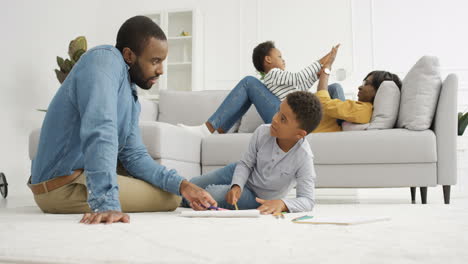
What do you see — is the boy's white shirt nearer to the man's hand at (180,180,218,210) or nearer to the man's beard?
the man's hand at (180,180,218,210)

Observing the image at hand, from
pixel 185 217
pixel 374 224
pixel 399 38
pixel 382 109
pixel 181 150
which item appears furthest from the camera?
pixel 399 38

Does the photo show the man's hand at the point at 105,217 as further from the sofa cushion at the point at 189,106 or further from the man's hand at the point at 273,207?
the sofa cushion at the point at 189,106

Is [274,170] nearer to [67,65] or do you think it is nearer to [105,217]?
[105,217]

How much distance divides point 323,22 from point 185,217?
13.2 ft

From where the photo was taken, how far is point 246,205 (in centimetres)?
160

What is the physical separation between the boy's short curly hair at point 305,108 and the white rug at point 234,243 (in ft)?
1.66

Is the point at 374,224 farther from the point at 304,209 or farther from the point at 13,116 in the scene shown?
the point at 13,116

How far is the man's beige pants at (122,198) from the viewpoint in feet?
4.48

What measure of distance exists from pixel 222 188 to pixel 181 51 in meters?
3.68

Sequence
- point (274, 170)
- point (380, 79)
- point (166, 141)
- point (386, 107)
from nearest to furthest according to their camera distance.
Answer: point (274, 170), point (166, 141), point (386, 107), point (380, 79)

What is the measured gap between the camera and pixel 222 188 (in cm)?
163

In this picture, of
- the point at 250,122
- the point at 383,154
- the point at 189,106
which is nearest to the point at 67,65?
the point at 189,106

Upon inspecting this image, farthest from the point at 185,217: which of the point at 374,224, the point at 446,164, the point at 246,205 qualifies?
the point at 446,164

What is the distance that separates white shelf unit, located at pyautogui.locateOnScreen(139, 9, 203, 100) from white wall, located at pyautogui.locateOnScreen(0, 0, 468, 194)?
176 mm
